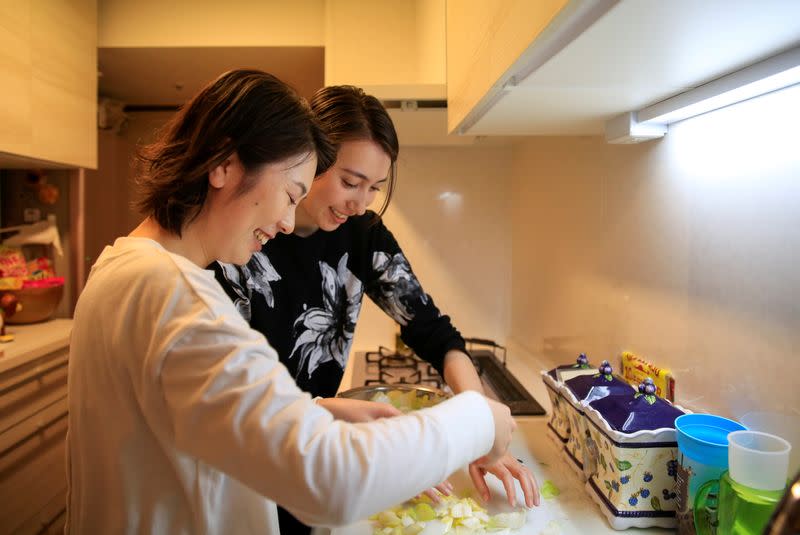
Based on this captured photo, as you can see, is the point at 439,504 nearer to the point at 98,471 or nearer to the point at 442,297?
the point at 98,471

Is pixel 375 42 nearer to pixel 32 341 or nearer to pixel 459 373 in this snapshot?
pixel 459 373

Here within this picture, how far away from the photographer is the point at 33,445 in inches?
69.3

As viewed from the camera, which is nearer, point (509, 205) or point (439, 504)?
Answer: point (439, 504)

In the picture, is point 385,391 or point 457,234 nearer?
point 385,391

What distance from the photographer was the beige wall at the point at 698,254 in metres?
0.72

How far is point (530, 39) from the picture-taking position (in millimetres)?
583

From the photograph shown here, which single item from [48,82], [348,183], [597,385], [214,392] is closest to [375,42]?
[348,183]

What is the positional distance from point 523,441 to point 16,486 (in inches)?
65.3

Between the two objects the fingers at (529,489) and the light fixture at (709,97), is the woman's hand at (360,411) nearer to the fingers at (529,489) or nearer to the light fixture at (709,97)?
the fingers at (529,489)

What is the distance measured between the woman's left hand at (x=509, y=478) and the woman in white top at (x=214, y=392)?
12 cm

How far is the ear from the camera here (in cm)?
59

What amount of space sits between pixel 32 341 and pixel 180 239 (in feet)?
5.25

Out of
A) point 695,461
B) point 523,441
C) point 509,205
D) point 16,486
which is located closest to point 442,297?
point 509,205

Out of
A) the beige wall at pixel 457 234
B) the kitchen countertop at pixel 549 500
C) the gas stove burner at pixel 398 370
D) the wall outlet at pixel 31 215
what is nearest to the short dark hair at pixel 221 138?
the kitchen countertop at pixel 549 500
